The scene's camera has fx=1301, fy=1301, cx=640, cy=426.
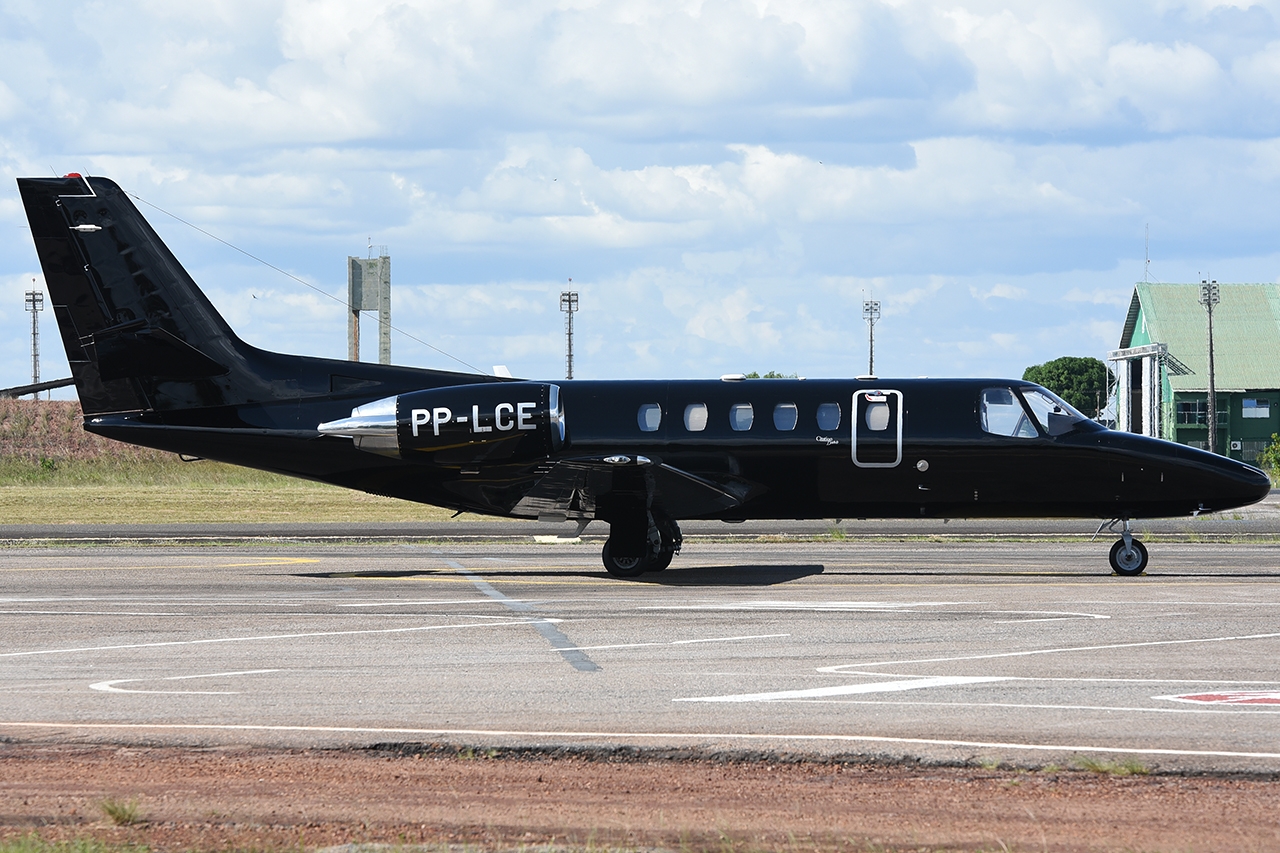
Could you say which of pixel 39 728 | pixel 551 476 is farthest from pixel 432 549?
pixel 39 728

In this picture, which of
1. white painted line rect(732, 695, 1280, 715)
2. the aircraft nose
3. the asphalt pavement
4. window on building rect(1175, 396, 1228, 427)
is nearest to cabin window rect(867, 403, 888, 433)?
the asphalt pavement

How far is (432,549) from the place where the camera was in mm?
27109

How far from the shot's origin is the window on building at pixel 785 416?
20.3 m

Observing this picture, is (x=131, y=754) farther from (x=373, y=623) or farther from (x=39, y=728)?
(x=373, y=623)

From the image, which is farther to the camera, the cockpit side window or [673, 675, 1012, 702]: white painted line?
the cockpit side window

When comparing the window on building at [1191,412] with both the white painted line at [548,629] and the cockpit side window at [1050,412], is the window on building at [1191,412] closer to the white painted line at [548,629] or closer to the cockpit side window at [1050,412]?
the cockpit side window at [1050,412]

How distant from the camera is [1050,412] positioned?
66.5 ft

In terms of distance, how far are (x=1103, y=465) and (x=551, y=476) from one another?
840 cm

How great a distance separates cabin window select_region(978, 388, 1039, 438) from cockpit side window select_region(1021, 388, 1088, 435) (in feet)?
0.60

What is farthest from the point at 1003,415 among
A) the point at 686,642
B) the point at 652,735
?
the point at 652,735

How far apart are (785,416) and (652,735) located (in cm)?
1211

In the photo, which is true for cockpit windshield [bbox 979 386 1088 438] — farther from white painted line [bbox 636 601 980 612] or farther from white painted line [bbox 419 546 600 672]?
white painted line [bbox 419 546 600 672]

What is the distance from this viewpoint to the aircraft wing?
63.4 feet

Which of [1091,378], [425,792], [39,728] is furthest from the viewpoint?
[1091,378]
